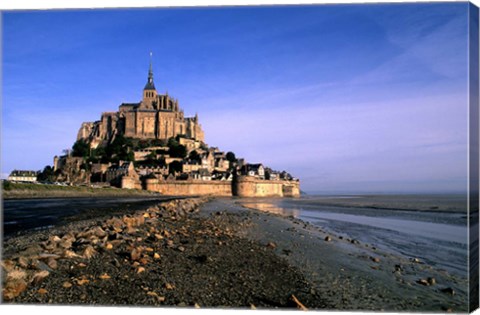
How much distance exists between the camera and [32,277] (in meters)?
3.71

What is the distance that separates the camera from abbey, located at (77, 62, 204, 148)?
70.9m

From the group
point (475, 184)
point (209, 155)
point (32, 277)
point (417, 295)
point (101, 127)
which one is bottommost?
point (417, 295)

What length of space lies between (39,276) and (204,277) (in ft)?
5.60

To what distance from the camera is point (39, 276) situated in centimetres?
370

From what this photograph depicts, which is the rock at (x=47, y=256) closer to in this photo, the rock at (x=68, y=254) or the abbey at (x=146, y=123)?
the rock at (x=68, y=254)

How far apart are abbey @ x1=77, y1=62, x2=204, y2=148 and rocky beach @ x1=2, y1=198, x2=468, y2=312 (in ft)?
218

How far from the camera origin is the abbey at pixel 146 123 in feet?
233

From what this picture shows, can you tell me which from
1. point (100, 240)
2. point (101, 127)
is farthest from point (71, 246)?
point (101, 127)

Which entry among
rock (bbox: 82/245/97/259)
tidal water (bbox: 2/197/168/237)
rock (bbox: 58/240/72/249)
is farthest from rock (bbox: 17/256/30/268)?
tidal water (bbox: 2/197/168/237)

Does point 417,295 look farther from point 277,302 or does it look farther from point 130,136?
point 130,136

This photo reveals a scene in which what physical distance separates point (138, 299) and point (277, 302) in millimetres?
1391

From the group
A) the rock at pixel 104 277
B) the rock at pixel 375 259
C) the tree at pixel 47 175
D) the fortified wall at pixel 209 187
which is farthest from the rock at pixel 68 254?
the tree at pixel 47 175

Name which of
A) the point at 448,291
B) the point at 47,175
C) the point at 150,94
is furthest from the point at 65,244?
the point at 150,94

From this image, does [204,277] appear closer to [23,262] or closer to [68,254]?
[68,254]
